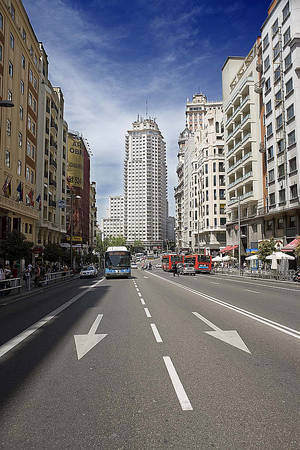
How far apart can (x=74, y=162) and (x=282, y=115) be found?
41.2 meters

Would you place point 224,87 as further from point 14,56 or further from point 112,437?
point 112,437

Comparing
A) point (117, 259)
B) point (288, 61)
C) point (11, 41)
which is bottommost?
point (117, 259)

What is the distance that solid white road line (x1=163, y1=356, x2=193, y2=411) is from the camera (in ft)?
13.3

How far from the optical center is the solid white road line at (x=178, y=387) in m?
4.06

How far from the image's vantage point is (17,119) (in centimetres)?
3156

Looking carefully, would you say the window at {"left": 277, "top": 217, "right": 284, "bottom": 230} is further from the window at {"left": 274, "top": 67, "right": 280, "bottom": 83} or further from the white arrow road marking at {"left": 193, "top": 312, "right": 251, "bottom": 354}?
the white arrow road marking at {"left": 193, "top": 312, "right": 251, "bottom": 354}

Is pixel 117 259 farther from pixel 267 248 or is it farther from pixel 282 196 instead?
pixel 282 196

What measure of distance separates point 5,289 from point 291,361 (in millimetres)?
14433

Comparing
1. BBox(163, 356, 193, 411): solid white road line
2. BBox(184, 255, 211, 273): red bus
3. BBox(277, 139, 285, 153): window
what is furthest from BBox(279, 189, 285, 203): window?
BBox(163, 356, 193, 411): solid white road line

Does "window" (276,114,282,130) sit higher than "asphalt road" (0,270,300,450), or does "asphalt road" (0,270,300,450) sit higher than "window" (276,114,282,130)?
"window" (276,114,282,130)

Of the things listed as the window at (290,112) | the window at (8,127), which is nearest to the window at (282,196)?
the window at (290,112)

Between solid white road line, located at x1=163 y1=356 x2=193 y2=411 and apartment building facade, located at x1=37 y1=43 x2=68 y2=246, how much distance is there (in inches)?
1412

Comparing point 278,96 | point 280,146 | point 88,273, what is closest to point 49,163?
point 88,273

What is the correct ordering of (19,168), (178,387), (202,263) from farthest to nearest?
(202,263), (19,168), (178,387)
